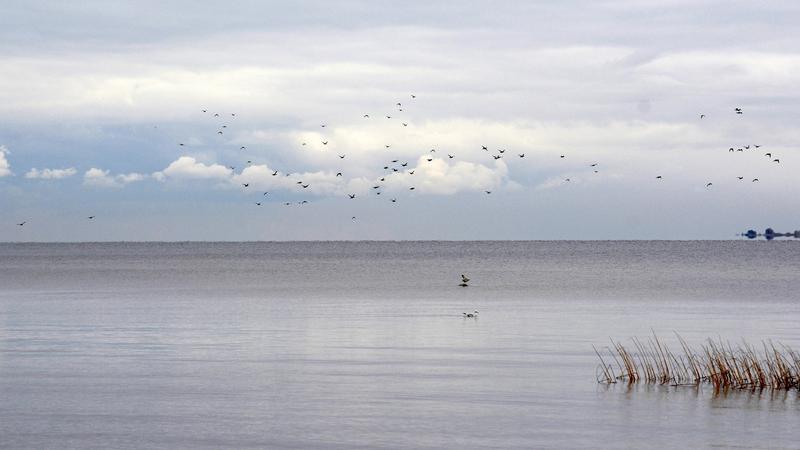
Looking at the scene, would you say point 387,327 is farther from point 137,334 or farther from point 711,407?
point 711,407

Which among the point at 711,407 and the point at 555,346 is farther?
the point at 555,346

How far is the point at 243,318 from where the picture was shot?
55375 millimetres

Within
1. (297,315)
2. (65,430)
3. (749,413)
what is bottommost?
(65,430)

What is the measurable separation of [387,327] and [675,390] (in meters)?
21.1

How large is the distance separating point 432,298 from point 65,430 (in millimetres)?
49393

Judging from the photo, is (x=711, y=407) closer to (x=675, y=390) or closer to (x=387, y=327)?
(x=675, y=390)

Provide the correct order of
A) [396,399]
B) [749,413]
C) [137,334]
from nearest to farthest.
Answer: [749,413] → [396,399] → [137,334]

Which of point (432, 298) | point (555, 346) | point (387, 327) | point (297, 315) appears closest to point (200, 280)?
point (432, 298)

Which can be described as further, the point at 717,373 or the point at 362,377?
the point at 362,377

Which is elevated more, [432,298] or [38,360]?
[432,298]

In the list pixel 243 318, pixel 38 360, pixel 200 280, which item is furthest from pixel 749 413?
pixel 200 280

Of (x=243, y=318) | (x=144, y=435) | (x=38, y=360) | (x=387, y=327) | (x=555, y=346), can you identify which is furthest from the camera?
(x=243, y=318)

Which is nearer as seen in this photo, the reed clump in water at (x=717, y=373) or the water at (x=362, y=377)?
the water at (x=362, y=377)

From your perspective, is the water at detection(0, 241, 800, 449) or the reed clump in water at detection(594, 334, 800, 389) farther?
the reed clump in water at detection(594, 334, 800, 389)
